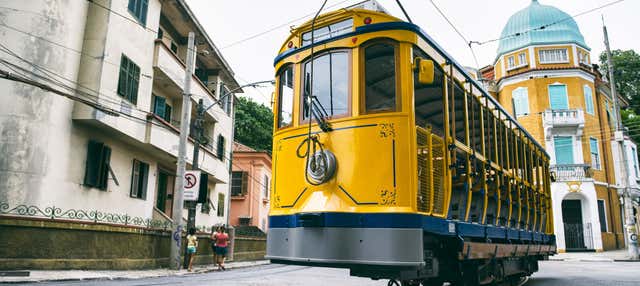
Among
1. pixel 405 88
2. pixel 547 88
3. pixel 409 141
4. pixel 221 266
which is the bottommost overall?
pixel 221 266

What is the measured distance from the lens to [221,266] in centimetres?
1661

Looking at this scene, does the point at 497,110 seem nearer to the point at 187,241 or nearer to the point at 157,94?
the point at 187,241

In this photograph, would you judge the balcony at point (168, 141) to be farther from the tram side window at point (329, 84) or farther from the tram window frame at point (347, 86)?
the tram side window at point (329, 84)

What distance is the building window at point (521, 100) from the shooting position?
30547mm

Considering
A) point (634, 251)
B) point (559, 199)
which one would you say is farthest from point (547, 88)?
point (634, 251)

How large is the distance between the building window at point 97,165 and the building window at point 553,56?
85.9ft

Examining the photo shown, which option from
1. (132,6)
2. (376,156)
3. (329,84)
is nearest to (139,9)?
(132,6)

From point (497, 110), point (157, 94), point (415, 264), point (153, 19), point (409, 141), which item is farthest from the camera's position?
point (157, 94)

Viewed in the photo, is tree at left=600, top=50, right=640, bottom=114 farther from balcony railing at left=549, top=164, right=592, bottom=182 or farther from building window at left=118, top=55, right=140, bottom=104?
building window at left=118, top=55, right=140, bottom=104

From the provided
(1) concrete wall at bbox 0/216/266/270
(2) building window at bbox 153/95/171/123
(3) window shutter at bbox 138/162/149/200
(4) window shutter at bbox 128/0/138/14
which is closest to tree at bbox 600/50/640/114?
(2) building window at bbox 153/95/171/123

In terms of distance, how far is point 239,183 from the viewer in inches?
1300

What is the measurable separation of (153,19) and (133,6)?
1.52 m

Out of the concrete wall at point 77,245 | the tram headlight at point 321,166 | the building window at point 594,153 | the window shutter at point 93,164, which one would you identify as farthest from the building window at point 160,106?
the building window at point 594,153

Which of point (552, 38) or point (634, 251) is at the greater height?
point (552, 38)
